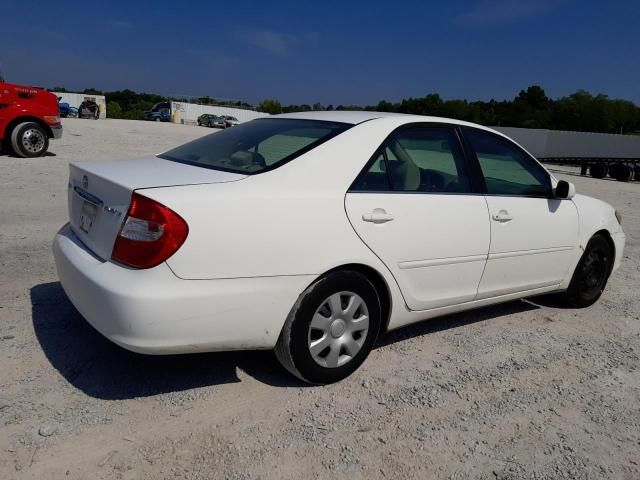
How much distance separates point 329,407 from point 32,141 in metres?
11.6

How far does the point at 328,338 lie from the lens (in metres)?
3.08

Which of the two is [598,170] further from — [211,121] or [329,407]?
[211,121]

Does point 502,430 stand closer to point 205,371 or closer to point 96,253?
point 205,371

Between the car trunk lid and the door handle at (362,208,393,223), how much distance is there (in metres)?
0.73

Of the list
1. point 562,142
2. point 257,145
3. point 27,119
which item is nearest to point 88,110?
point 27,119

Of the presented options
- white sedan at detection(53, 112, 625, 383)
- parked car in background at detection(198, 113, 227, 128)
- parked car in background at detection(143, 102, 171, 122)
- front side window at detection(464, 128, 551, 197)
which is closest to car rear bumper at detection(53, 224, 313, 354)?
white sedan at detection(53, 112, 625, 383)

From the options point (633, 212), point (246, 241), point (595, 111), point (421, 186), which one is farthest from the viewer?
point (595, 111)

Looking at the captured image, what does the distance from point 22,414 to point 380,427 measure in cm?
179

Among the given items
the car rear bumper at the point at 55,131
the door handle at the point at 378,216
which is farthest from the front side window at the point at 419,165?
the car rear bumper at the point at 55,131

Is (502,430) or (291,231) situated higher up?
(291,231)

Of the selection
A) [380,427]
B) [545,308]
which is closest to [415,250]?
[380,427]

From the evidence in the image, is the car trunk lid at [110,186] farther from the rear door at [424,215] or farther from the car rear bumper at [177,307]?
the rear door at [424,215]

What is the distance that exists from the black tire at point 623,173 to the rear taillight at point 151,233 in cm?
2476

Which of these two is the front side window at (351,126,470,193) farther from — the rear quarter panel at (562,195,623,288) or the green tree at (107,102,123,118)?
the green tree at (107,102,123,118)
